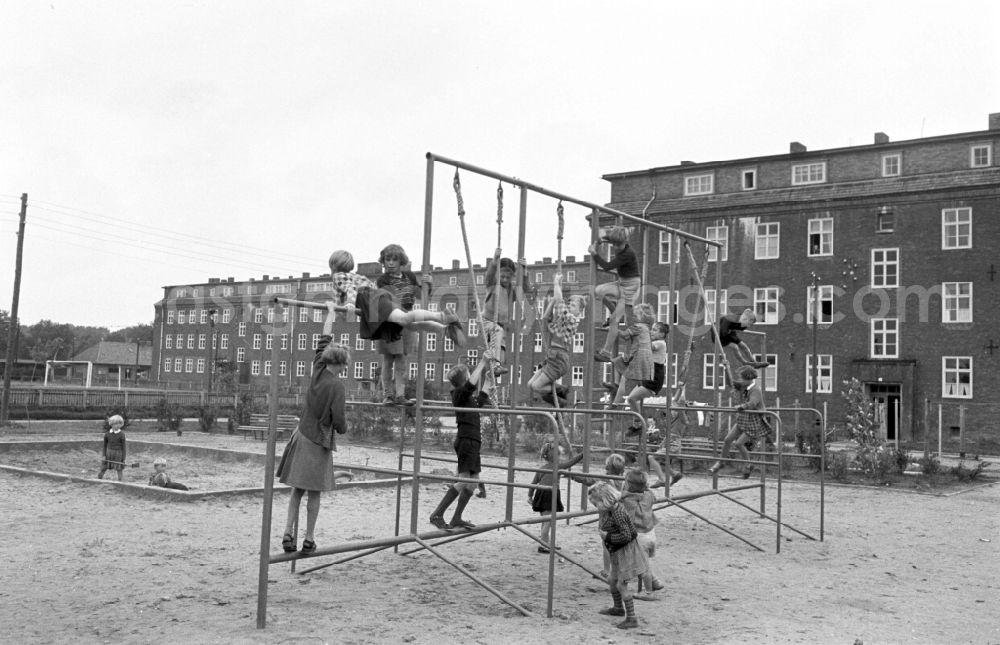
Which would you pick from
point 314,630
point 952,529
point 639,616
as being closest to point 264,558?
point 314,630

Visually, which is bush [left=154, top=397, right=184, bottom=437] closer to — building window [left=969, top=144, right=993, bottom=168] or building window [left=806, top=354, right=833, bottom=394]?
building window [left=806, top=354, right=833, bottom=394]

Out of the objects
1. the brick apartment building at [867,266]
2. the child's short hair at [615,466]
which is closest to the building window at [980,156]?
the brick apartment building at [867,266]

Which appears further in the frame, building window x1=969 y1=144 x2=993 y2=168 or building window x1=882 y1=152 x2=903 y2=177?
building window x1=882 y1=152 x2=903 y2=177

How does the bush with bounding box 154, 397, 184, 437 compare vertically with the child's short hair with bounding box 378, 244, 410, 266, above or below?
below

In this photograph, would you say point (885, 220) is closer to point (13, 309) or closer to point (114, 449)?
point (114, 449)

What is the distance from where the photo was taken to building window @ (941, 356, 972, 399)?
3544cm

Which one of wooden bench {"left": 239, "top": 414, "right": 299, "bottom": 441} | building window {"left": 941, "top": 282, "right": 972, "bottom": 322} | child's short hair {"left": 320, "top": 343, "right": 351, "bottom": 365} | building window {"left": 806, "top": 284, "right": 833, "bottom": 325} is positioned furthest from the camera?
building window {"left": 806, "top": 284, "right": 833, "bottom": 325}

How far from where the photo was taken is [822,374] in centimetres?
3859

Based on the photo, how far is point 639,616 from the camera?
713 centimetres

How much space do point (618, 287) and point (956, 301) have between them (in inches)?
1273

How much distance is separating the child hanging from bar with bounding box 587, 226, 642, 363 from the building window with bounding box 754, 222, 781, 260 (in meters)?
33.3

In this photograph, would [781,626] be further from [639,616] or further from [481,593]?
[481,593]

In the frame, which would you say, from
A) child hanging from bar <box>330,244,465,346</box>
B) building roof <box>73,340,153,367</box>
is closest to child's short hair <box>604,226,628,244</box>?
child hanging from bar <box>330,244,465,346</box>

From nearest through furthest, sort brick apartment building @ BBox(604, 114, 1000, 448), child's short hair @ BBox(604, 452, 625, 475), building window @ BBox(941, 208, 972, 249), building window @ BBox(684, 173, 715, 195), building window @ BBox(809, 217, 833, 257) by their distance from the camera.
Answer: child's short hair @ BBox(604, 452, 625, 475)
brick apartment building @ BBox(604, 114, 1000, 448)
building window @ BBox(941, 208, 972, 249)
building window @ BBox(809, 217, 833, 257)
building window @ BBox(684, 173, 715, 195)
